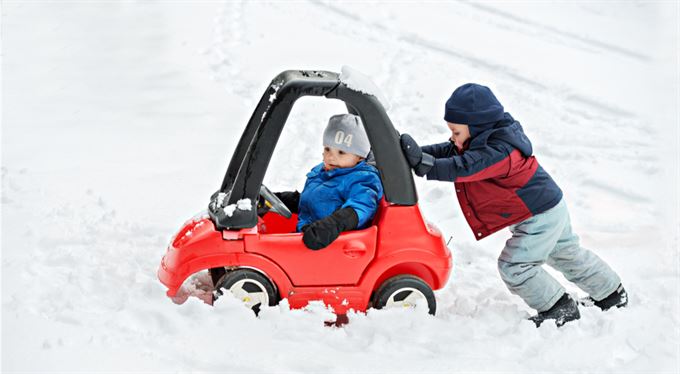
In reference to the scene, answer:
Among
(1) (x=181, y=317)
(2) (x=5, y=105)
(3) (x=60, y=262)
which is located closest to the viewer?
(1) (x=181, y=317)

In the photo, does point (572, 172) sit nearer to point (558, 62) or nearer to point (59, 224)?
point (558, 62)

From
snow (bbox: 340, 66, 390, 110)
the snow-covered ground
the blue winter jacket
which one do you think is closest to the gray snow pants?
the snow-covered ground

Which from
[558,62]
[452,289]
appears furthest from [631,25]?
[452,289]

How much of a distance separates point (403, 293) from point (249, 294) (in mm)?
669

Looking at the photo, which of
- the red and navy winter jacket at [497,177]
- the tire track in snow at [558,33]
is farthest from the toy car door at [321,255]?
the tire track in snow at [558,33]

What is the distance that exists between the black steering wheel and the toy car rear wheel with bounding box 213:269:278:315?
41 cm

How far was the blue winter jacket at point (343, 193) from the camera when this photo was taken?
142 inches

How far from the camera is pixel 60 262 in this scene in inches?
153

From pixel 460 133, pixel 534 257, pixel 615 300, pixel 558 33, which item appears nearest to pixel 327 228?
pixel 460 133

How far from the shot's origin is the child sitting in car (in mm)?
3504

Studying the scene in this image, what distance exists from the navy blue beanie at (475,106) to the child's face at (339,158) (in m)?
0.49

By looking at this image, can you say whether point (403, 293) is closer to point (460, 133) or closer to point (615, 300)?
point (460, 133)

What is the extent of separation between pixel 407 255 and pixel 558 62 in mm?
5463

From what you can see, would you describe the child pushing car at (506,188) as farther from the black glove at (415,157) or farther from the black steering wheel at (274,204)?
the black steering wheel at (274,204)
